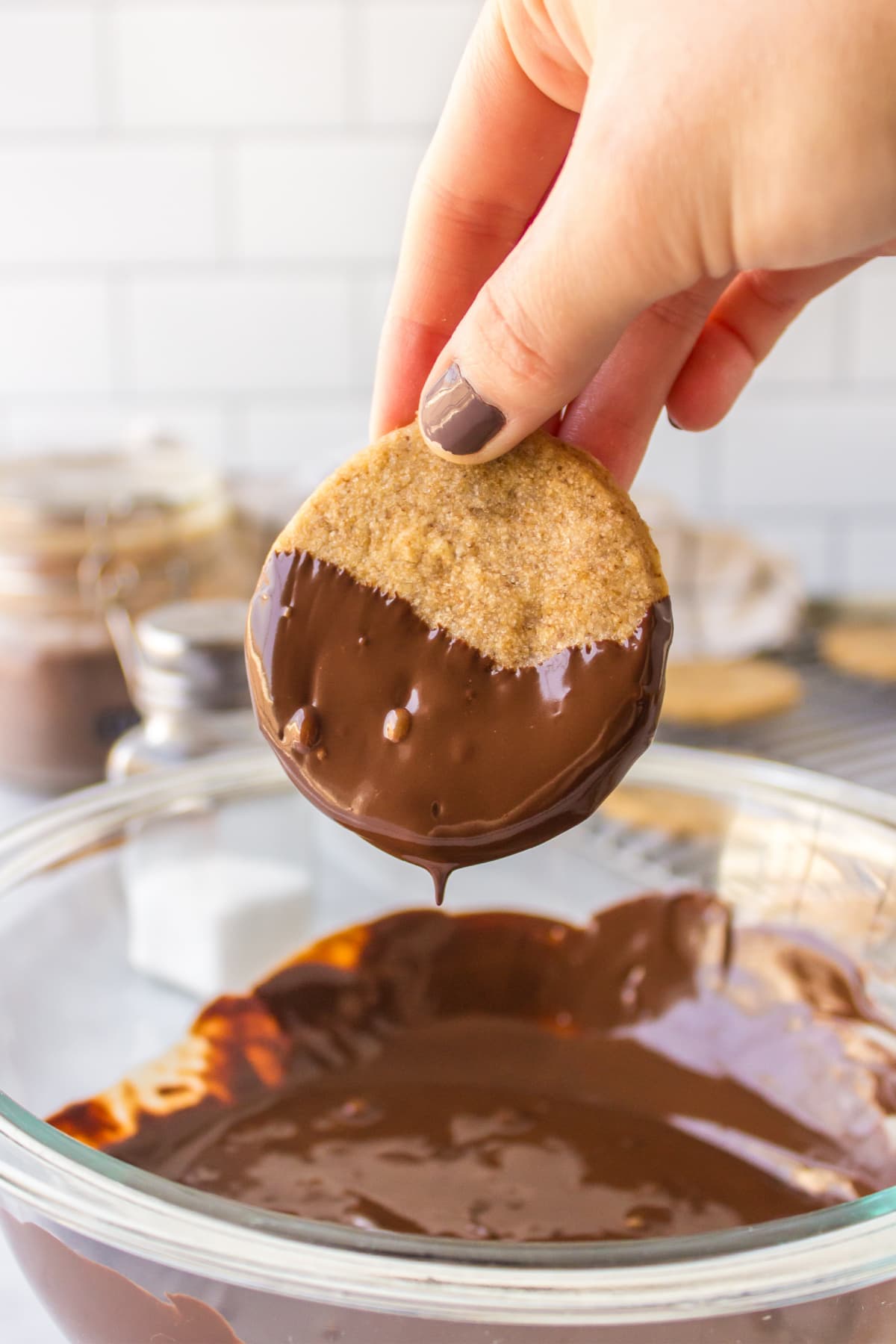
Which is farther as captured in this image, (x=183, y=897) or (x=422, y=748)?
(x=183, y=897)

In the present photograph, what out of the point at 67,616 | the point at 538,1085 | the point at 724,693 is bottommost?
the point at 538,1085

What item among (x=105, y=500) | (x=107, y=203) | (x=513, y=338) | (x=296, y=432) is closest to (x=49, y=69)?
(x=107, y=203)

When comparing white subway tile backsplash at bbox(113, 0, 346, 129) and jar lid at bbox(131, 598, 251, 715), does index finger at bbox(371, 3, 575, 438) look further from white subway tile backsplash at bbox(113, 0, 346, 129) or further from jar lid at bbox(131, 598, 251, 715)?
white subway tile backsplash at bbox(113, 0, 346, 129)

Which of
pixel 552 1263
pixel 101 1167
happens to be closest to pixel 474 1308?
pixel 552 1263

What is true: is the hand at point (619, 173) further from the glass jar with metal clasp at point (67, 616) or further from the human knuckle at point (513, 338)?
the glass jar with metal clasp at point (67, 616)

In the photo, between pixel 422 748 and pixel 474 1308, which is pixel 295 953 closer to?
pixel 422 748

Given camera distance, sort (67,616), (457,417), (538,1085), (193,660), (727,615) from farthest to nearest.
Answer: (727,615), (67,616), (193,660), (538,1085), (457,417)

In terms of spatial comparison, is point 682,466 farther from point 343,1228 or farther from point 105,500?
point 343,1228
